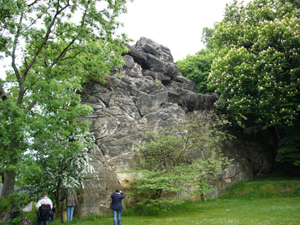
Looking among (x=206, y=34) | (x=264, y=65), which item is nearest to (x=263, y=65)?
(x=264, y=65)

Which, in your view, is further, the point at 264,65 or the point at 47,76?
the point at 264,65

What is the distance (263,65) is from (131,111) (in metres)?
12.0

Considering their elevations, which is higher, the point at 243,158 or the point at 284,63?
the point at 284,63

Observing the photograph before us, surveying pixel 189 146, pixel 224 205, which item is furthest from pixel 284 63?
pixel 224 205

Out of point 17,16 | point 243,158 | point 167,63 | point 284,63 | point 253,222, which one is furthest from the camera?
point 167,63

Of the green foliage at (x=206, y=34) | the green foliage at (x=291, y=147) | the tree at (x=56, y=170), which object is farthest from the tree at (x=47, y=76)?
the green foliage at (x=206, y=34)

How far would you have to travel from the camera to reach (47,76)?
45.1ft

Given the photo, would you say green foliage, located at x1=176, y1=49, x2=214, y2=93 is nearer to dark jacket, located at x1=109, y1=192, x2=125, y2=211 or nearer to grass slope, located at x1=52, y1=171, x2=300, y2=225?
grass slope, located at x1=52, y1=171, x2=300, y2=225

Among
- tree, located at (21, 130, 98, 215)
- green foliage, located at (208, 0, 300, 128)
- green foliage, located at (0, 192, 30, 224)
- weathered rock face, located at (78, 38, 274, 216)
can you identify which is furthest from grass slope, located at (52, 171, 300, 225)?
green foliage, located at (208, 0, 300, 128)

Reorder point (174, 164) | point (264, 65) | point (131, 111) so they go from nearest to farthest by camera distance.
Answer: point (174, 164) < point (264, 65) < point (131, 111)

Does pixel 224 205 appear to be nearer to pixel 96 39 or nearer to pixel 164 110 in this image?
pixel 164 110

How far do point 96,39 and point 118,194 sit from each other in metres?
10.3

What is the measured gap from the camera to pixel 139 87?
24250 mm

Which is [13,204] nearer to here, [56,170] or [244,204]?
[56,170]
